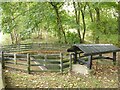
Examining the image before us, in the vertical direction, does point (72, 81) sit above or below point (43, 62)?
below

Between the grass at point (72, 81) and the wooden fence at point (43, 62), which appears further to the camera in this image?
the wooden fence at point (43, 62)

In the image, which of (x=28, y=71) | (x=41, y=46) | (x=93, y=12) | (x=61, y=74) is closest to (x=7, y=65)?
(x=28, y=71)

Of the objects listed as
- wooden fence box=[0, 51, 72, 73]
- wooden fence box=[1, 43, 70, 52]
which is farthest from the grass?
wooden fence box=[1, 43, 70, 52]

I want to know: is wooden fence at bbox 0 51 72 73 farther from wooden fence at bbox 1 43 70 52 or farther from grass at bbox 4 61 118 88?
wooden fence at bbox 1 43 70 52

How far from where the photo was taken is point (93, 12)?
2145 cm

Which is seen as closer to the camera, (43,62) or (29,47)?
(43,62)

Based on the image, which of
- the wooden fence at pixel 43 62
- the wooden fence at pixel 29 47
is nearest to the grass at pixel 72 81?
the wooden fence at pixel 43 62

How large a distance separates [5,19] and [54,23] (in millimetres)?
4510

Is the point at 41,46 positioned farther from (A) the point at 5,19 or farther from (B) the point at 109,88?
(B) the point at 109,88

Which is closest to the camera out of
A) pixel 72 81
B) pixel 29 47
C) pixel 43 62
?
pixel 72 81

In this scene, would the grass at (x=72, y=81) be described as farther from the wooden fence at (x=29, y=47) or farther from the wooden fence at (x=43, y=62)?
the wooden fence at (x=29, y=47)

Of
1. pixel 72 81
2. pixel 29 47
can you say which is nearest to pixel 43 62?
pixel 72 81

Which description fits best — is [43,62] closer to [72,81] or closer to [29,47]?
[72,81]

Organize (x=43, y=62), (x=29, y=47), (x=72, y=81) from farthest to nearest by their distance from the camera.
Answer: (x=29, y=47) < (x=43, y=62) < (x=72, y=81)
